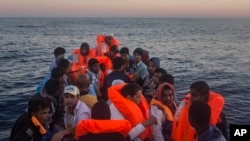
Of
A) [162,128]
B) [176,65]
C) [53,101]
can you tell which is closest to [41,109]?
[53,101]

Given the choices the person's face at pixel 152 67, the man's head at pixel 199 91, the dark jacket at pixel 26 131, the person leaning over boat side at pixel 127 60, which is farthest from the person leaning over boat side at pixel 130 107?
the person leaning over boat side at pixel 127 60

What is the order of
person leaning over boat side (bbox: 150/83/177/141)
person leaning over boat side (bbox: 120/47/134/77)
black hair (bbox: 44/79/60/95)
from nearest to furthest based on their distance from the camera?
1. person leaning over boat side (bbox: 150/83/177/141)
2. black hair (bbox: 44/79/60/95)
3. person leaning over boat side (bbox: 120/47/134/77)

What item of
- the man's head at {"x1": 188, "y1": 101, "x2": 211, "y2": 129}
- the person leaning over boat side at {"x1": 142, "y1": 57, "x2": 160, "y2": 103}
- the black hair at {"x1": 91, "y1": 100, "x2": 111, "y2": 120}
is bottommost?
the person leaning over boat side at {"x1": 142, "y1": 57, "x2": 160, "y2": 103}

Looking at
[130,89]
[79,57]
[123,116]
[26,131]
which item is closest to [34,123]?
[26,131]

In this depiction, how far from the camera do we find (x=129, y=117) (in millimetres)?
5227

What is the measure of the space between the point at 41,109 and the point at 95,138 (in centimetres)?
119

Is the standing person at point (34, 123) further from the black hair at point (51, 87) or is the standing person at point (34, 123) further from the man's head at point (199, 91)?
the man's head at point (199, 91)

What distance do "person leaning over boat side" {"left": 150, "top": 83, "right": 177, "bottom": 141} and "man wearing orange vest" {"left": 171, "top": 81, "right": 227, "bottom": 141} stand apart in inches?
11.9

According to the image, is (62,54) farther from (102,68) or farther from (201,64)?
(201,64)

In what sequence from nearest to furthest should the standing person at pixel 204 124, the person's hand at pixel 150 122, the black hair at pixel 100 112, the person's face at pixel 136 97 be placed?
1. the standing person at pixel 204 124
2. the black hair at pixel 100 112
3. the person's hand at pixel 150 122
4. the person's face at pixel 136 97

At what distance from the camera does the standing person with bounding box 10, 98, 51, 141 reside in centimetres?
441

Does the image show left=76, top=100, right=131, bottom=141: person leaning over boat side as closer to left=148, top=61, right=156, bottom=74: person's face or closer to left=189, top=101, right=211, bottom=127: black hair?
left=189, top=101, right=211, bottom=127: black hair

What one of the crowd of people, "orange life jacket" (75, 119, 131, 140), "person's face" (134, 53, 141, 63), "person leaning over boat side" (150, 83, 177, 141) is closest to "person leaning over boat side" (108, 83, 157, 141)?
the crowd of people

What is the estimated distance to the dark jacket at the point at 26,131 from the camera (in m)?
4.32
